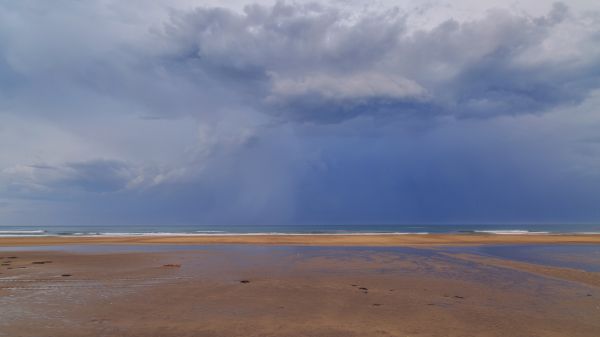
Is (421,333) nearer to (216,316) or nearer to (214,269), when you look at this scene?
(216,316)

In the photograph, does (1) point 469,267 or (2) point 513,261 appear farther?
(2) point 513,261

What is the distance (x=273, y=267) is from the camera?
67.0 feet

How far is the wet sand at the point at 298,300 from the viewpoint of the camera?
933cm

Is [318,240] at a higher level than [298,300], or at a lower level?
higher

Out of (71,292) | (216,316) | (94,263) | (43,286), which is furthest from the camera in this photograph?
(94,263)

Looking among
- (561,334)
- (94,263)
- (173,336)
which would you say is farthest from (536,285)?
(94,263)

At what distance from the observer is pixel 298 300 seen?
12367 millimetres

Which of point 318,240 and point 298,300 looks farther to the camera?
point 318,240

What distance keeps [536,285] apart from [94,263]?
76.0 feet

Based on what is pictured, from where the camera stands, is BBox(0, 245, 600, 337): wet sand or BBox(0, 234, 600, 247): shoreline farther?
BBox(0, 234, 600, 247): shoreline

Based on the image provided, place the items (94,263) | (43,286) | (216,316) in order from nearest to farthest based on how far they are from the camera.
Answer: (216,316) → (43,286) → (94,263)

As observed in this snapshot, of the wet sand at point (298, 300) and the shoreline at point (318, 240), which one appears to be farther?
the shoreline at point (318, 240)

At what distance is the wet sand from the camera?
9.33m

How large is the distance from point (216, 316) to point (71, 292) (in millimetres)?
6910
